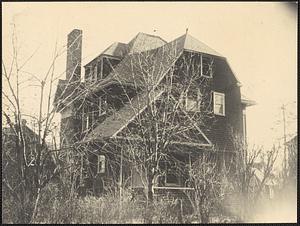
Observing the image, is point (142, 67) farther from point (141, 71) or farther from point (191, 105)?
point (191, 105)

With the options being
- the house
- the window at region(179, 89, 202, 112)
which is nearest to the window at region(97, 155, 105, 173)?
the house

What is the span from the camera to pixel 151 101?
1240 centimetres

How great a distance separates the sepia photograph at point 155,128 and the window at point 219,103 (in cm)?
69

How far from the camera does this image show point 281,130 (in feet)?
39.5

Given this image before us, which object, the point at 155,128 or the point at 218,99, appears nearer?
the point at 155,128

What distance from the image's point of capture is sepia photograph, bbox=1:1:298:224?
30.0 ft

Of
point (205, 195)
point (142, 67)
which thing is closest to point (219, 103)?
point (142, 67)

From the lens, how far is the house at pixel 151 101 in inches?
520

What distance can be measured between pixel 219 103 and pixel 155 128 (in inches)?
211

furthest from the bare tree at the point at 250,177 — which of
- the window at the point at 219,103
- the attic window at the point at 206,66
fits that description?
the attic window at the point at 206,66

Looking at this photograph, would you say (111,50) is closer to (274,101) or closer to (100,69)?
(100,69)

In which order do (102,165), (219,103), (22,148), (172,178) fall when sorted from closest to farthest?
(22,148) < (172,178) < (102,165) < (219,103)

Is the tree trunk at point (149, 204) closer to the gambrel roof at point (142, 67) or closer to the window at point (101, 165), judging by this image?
the gambrel roof at point (142, 67)

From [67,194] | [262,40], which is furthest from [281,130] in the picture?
[67,194]
